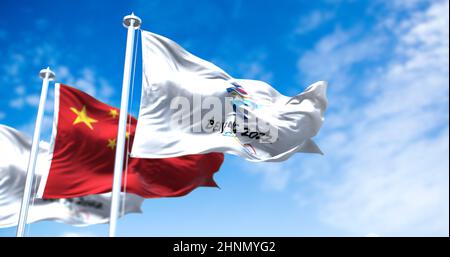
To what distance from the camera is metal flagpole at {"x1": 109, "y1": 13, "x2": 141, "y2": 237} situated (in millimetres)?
9383

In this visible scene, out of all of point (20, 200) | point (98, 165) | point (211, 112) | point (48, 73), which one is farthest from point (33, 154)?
point (211, 112)

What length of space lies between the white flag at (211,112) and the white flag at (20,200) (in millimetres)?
5724

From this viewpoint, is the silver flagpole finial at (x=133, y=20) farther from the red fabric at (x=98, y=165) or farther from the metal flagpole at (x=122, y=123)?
the red fabric at (x=98, y=165)

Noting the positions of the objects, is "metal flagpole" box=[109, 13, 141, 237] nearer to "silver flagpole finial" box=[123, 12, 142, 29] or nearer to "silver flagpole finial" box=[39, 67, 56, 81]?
"silver flagpole finial" box=[123, 12, 142, 29]

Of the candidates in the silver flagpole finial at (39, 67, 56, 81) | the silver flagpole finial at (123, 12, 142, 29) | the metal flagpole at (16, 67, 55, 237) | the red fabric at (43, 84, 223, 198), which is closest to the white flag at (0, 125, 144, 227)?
the metal flagpole at (16, 67, 55, 237)

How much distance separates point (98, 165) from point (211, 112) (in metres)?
4.33

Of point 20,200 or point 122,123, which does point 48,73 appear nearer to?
point 20,200

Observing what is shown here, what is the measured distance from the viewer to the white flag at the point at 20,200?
48.9ft

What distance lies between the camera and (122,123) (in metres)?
10.3

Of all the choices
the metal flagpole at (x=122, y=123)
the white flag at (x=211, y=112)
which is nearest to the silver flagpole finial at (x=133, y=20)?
the metal flagpole at (x=122, y=123)
